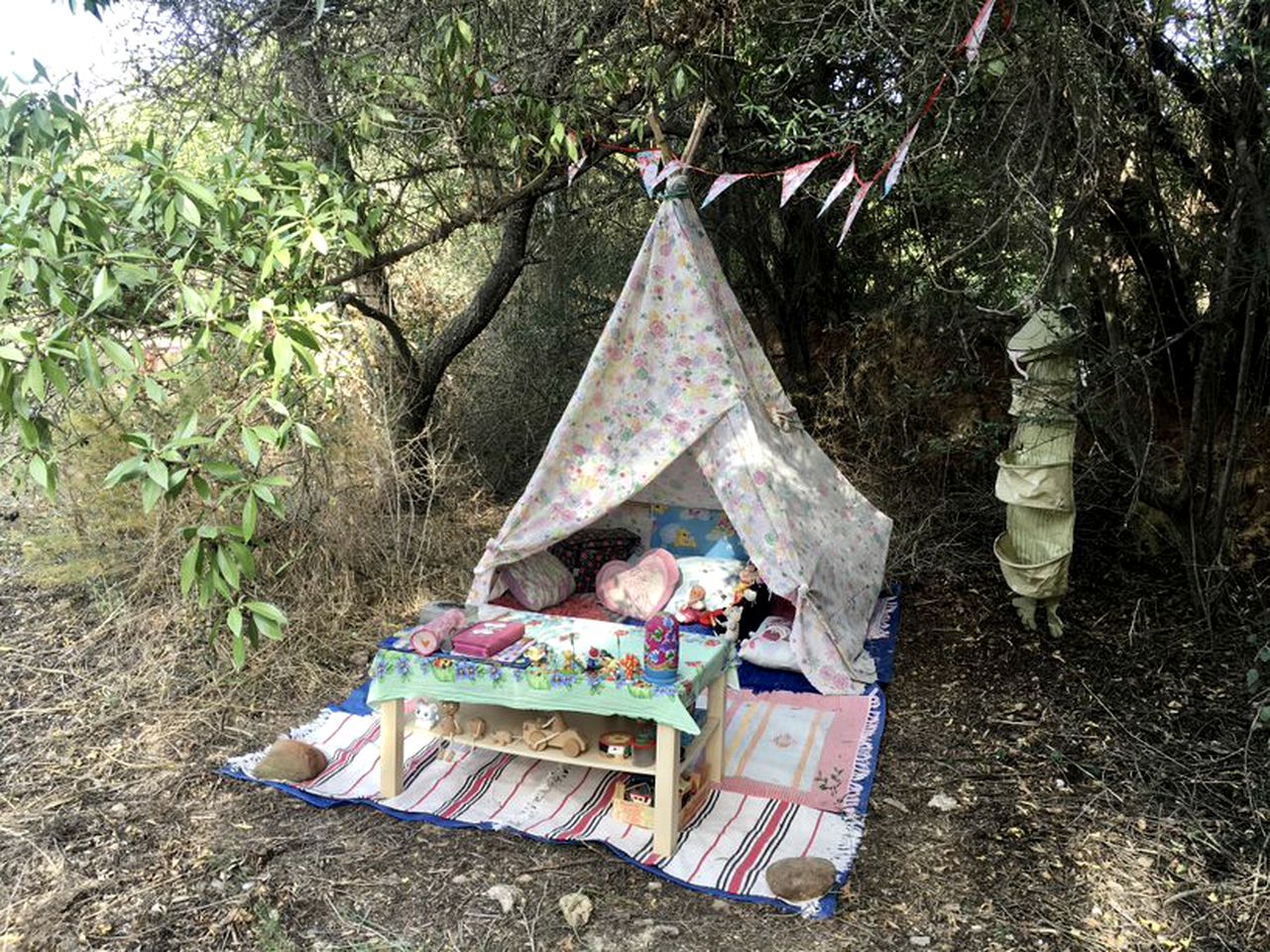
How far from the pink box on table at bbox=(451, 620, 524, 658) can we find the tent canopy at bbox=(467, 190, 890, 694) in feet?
2.90

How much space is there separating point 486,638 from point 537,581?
1.31 metres

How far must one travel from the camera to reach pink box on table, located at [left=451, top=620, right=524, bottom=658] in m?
3.02

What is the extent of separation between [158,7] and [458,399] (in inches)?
103

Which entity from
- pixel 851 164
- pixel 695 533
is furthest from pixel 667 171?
pixel 695 533

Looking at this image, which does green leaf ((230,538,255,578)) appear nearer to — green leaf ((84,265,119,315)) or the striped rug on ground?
green leaf ((84,265,119,315))

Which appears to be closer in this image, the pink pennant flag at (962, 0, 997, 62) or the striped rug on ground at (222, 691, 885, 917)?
the pink pennant flag at (962, 0, 997, 62)

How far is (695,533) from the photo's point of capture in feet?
16.0

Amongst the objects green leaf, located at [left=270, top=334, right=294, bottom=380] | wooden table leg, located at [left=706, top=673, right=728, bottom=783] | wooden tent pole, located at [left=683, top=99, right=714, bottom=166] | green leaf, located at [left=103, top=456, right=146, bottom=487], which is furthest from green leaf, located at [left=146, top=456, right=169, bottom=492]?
wooden tent pole, located at [left=683, top=99, right=714, bottom=166]

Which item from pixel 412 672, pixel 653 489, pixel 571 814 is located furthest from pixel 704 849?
pixel 653 489

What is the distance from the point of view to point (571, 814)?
3055mm

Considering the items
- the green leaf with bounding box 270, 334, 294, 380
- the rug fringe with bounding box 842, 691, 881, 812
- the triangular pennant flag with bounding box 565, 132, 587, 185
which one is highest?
the triangular pennant flag with bounding box 565, 132, 587, 185

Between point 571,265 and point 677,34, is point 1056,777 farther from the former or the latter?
point 571,265

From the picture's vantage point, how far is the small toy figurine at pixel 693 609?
14.0 feet

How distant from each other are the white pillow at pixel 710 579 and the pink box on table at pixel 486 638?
1258 millimetres
